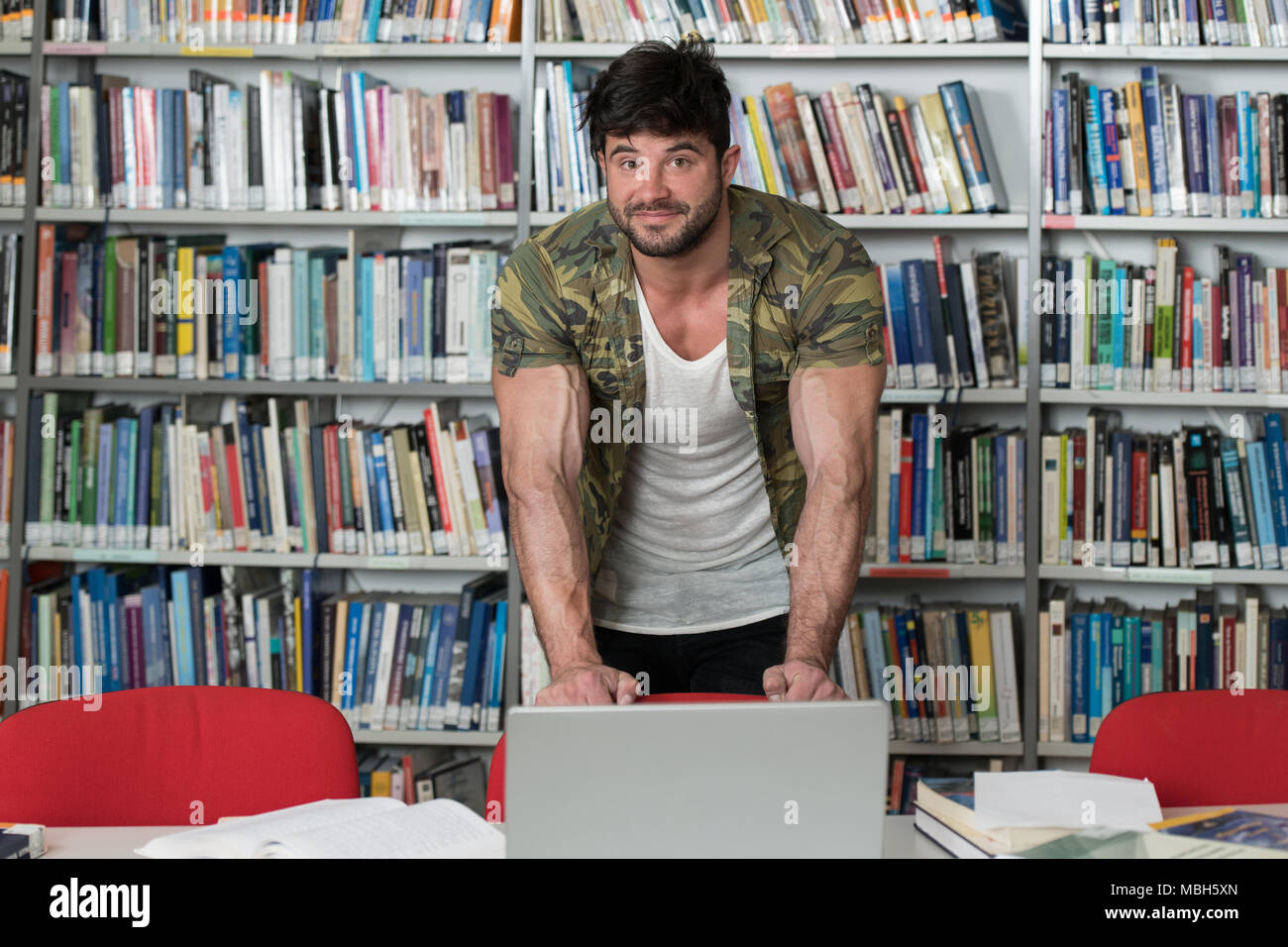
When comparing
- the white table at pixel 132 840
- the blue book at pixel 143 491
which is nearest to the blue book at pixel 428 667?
the blue book at pixel 143 491

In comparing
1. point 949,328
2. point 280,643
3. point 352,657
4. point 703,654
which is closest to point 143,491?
point 280,643

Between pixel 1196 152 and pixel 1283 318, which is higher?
pixel 1196 152

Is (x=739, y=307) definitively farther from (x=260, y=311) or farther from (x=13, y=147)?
(x=13, y=147)

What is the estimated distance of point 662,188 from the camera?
1.88 metres

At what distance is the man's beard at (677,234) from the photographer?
1.91 metres

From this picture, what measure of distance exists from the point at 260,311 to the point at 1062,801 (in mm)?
2226

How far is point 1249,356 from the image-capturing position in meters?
2.80

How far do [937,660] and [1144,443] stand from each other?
0.68 m

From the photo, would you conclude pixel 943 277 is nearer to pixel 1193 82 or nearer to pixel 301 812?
pixel 1193 82

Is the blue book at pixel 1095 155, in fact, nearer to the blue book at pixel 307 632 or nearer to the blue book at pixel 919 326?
the blue book at pixel 919 326

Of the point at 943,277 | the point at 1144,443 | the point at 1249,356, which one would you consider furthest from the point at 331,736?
the point at 1249,356

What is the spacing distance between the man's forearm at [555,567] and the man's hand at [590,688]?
0.66 feet

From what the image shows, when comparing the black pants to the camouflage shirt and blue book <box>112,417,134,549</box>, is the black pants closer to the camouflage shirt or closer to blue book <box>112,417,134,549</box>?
the camouflage shirt
